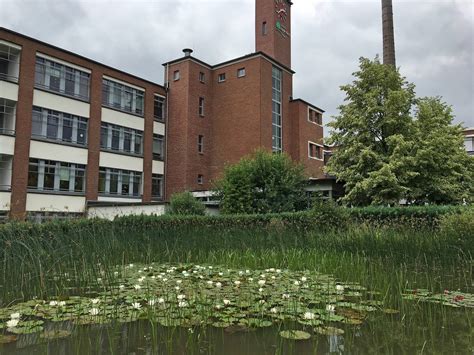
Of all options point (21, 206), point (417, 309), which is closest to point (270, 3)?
point (21, 206)

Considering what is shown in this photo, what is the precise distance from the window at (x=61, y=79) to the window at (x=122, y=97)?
1692 millimetres

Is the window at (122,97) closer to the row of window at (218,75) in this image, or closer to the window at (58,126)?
the window at (58,126)

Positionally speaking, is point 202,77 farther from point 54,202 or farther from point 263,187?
point 54,202

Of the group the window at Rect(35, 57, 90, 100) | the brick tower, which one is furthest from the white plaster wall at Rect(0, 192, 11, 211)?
the brick tower

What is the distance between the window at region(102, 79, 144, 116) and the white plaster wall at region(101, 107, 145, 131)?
0.44 metres

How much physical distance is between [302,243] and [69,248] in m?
5.61

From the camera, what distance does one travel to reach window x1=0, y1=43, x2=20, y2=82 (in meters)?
25.1

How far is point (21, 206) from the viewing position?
2438cm

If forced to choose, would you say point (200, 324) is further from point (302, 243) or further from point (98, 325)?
point (302, 243)

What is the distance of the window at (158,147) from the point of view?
3491 cm

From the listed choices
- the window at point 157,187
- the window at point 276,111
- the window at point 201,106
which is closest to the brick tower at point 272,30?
the window at point 276,111

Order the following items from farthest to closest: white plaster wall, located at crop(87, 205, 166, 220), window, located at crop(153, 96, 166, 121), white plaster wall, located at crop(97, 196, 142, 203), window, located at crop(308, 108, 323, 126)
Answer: window, located at crop(308, 108, 323, 126), window, located at crop(153, 96, 166, 121), white plaster wall, located at crop(97, 196, 142, 203), white plaster wall, located at crop(87, 205, 166, 220)

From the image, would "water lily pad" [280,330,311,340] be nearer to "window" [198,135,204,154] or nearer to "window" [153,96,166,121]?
"window" [198,135,204,154]

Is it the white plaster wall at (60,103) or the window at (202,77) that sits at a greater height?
the window at (202,77)
